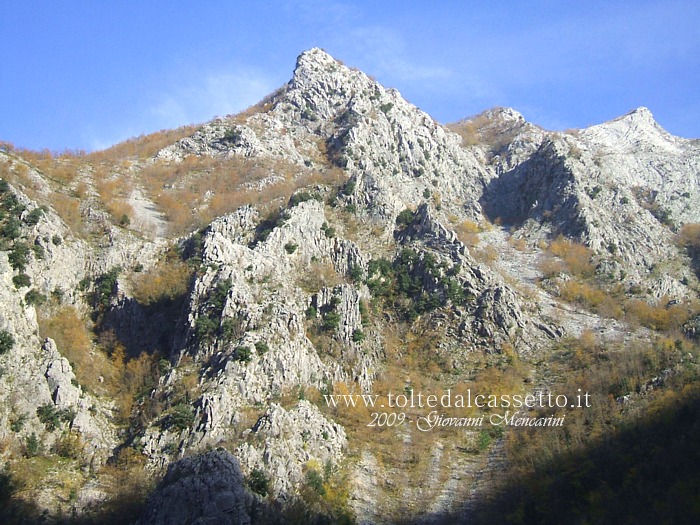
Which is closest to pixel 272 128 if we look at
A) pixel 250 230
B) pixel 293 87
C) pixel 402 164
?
pixel 293 87

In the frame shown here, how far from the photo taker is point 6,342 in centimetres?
4659

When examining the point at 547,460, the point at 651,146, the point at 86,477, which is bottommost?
the point at 86,477

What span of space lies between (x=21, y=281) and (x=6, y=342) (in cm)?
716

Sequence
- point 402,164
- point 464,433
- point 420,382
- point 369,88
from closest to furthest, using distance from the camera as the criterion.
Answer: point 464,433, point 420,382, point 402,164, point 369,88

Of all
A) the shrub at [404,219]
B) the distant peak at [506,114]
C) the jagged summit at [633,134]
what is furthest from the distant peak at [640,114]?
the shrub at [404,219]

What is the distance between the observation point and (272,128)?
349ft

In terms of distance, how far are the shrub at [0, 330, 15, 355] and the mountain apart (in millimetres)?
118

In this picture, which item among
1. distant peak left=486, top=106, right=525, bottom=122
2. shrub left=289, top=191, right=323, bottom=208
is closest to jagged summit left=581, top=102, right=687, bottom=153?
distant peak left=486, top=106, right=525, bottom=122

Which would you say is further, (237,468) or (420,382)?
(420,382)

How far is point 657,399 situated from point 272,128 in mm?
76999

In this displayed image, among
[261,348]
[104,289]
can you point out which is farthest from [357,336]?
[104,289]

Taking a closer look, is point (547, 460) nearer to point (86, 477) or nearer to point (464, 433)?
point (464, 433)

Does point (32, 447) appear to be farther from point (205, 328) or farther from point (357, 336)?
point (357, 336)

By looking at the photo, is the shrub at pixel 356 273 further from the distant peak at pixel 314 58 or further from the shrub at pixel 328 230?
the distant peak at pixel 314 58
